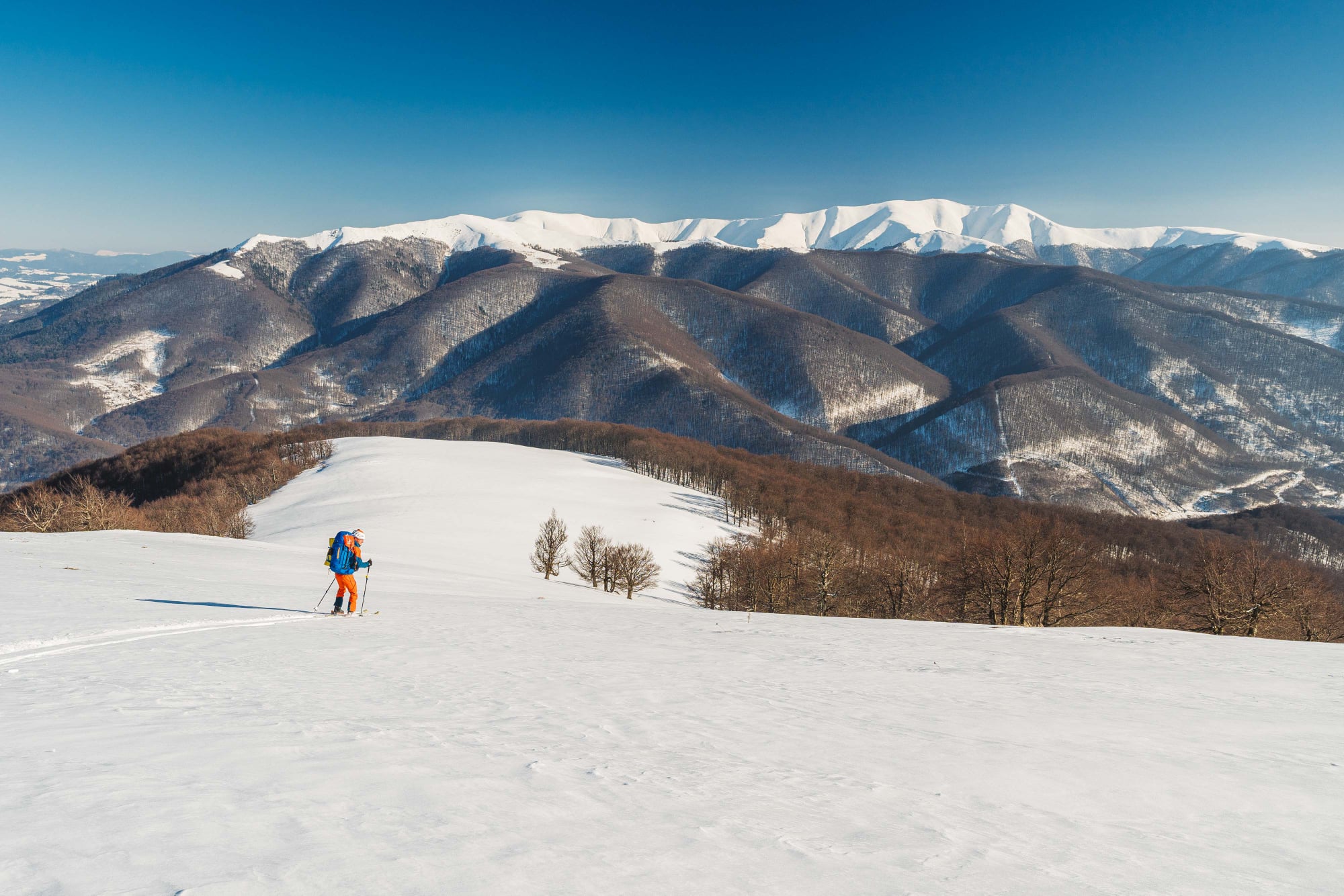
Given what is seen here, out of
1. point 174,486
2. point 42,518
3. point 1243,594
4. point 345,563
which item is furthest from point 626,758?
point 174,486

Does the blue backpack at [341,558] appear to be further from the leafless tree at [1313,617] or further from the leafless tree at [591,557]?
the leafless tree at [1313,617]

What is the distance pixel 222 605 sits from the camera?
1933 centimetres

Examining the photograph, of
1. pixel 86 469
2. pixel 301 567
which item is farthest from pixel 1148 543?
pixel 86 469

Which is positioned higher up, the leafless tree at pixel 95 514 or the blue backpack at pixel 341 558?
the blue backpack at pixel 341 558

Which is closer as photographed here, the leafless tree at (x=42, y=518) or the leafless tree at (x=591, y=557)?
the leafless tree at (x=42, y=518)

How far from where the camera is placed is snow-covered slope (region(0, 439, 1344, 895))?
5328 millimetres

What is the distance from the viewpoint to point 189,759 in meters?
7.21

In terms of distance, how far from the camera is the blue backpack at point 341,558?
19125mm

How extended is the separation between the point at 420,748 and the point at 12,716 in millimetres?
5805

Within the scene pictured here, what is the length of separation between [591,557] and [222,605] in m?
40.2

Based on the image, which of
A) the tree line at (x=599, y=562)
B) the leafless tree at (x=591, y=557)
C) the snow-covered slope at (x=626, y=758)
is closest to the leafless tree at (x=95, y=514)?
the tree line at (x=599, y=562)

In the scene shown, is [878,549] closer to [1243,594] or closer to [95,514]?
[1243,594]

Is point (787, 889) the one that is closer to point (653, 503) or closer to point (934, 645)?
point (934, 645)

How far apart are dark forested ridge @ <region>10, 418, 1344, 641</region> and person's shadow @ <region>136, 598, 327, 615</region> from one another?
3614 cm
